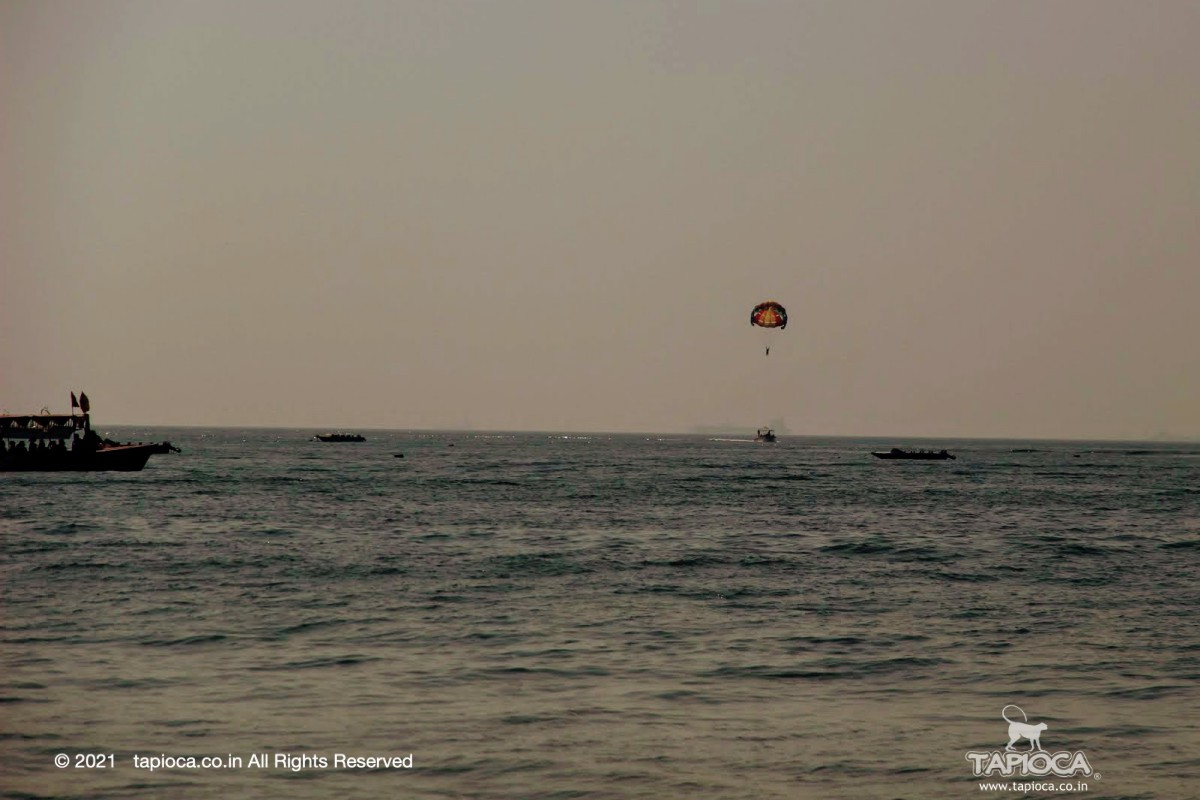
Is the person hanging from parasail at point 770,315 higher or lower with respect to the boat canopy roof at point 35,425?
higher

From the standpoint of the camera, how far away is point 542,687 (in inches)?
827

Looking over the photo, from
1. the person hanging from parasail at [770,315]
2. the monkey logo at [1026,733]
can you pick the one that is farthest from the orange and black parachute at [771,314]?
the monkey logo at [1026,733]

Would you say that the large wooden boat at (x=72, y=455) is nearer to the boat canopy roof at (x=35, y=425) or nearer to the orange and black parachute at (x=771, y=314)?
the boat canopy roof at (x=35, y=425)

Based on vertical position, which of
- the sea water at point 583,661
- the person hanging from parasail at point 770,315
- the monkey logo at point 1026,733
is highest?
the person hanging from parasail at point 770,315

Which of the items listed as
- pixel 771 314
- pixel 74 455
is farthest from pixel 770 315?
pixel 74 455

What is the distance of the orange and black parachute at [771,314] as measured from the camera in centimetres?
9875

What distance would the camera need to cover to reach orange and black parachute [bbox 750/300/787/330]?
98.8 metres

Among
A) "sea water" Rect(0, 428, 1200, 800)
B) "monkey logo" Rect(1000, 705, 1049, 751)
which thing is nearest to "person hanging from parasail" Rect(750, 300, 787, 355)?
"sea water" Rect(0, 428, 1200, 800)

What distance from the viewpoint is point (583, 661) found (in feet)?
76.4

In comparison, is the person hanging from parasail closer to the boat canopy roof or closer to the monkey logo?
the boat canopy roof

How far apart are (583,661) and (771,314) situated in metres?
78.6

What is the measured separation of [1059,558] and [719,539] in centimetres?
1269

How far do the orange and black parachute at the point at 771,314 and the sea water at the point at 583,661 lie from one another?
152 feet

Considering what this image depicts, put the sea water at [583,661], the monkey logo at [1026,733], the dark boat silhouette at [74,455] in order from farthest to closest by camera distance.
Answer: the dark boat silhouette at [74,455], the monkey logo at [1026,733], the sea water at [583,661]
